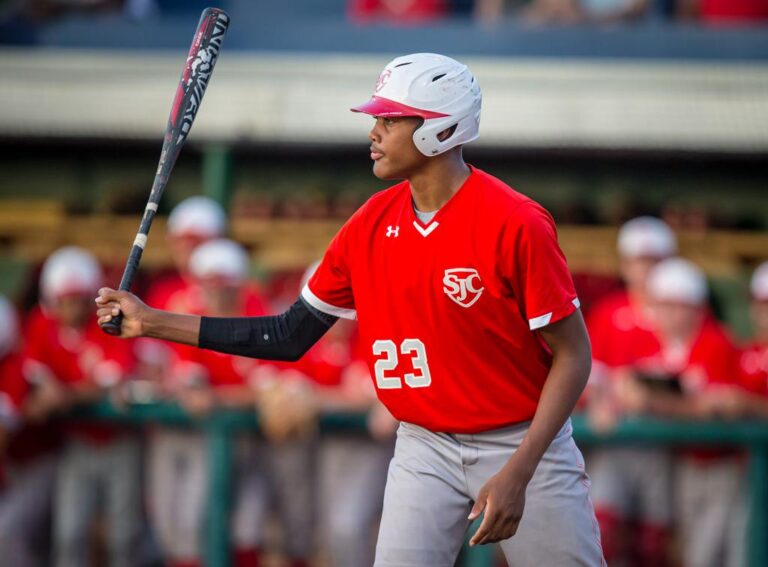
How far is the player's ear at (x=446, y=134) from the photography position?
3457 millimetres

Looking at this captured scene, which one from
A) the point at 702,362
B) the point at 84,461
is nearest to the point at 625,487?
the point at 702,362

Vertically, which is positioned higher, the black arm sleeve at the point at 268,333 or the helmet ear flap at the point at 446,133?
the helmet ear flap at the point at 446,133

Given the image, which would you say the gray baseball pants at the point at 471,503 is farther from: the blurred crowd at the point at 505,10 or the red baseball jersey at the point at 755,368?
the blurred crowd at the point at 505,10

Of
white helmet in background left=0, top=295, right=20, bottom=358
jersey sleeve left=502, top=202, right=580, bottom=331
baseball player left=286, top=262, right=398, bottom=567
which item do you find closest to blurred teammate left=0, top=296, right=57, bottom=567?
white helmet in background left=0, top=295, right=20, bottom=358

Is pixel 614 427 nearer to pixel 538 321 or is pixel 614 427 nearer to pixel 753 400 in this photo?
pixel 753 400

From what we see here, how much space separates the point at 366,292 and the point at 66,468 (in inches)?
119

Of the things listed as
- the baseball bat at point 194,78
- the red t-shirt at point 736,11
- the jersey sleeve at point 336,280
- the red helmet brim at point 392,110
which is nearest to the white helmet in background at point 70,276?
the baseball bat at point 194,78

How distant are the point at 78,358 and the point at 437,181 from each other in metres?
3.37

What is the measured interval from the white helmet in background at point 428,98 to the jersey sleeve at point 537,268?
31 centimetres

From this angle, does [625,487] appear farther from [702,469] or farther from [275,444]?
[275,444]

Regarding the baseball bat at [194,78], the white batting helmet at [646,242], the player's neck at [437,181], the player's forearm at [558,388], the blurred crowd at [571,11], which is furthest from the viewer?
the blurred crowd at [571,11]

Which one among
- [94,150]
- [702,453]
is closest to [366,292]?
[702,453]

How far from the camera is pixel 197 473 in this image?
6.09 m

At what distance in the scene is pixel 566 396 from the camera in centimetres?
333
